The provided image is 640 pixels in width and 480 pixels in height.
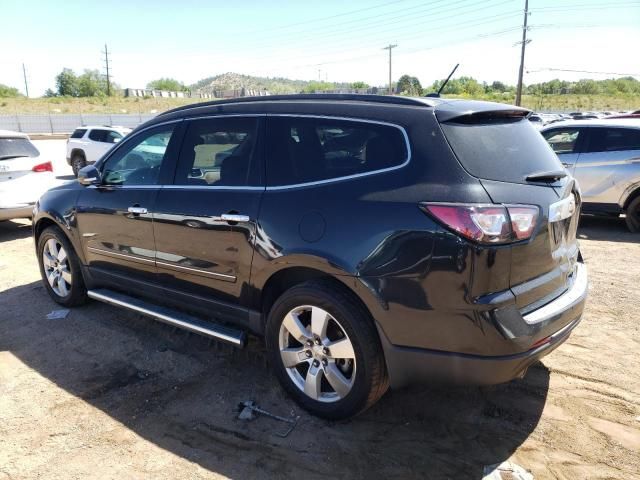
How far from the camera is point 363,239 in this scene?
263 cm

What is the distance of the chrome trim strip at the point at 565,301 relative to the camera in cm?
256

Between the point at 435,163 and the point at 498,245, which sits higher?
the point at 435,163

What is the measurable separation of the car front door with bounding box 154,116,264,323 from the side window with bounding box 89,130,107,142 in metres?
15.3

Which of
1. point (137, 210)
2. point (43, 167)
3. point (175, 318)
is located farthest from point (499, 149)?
point (43, 167)

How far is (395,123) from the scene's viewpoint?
273cm

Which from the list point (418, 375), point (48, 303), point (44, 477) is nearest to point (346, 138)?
point (418, 375)

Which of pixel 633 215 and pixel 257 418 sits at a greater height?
pixel 633 215

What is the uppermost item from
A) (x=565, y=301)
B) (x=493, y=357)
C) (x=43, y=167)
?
(x=43, y=167)

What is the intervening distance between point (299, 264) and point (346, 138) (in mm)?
790

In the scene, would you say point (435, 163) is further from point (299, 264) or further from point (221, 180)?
point (221, 180)

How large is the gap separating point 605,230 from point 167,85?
136 m

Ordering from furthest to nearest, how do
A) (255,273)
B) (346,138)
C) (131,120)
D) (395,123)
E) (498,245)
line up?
(131,120) → (255,273) → (346,138) → (395,123) → (498,245)

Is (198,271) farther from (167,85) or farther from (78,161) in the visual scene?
(167,85)

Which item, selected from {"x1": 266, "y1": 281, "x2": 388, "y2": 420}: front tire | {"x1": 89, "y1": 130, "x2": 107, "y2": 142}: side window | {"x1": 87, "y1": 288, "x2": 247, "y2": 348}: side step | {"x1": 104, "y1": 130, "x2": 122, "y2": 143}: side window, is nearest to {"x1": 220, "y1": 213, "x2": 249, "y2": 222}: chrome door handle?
{"x1": 266, "y1": 281, "x2": 388, "y2": 420}: front tire
